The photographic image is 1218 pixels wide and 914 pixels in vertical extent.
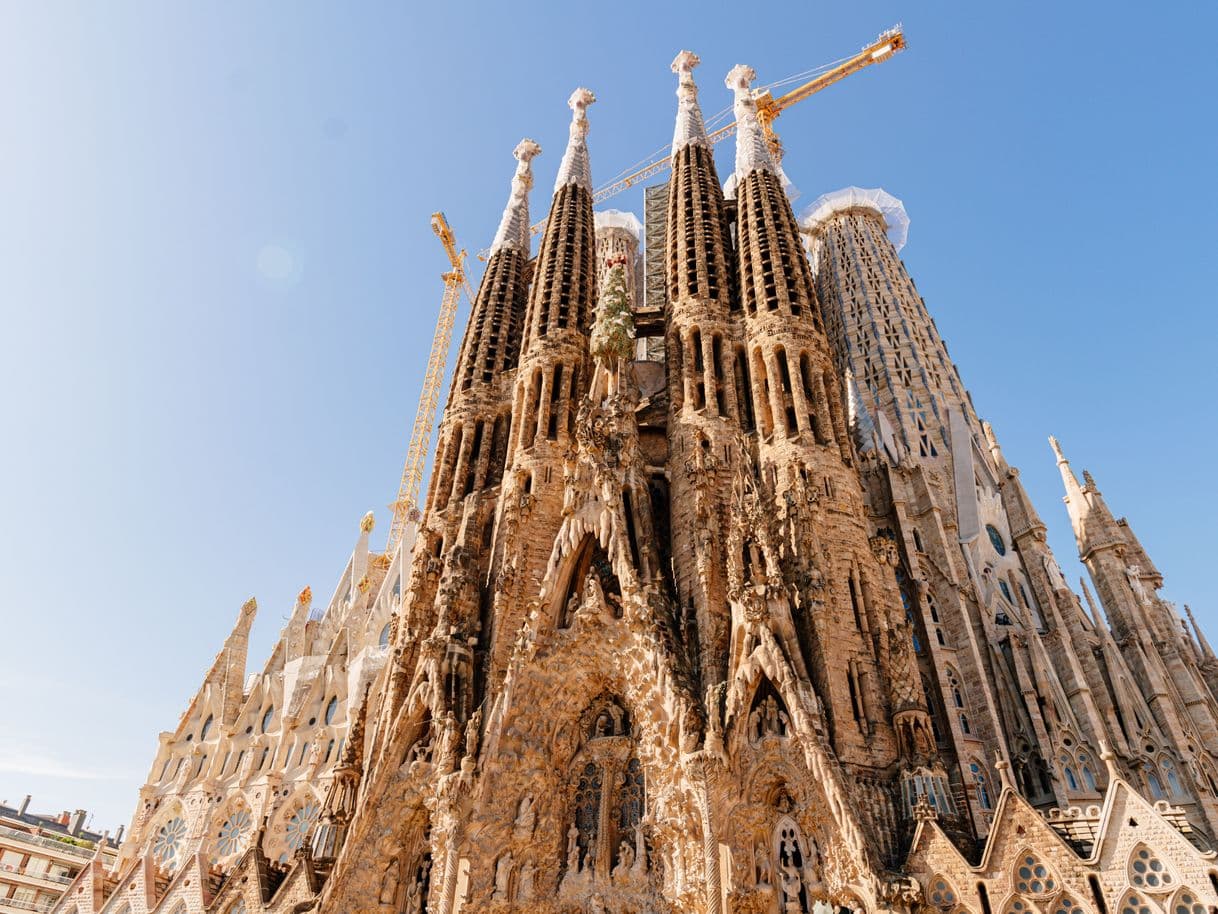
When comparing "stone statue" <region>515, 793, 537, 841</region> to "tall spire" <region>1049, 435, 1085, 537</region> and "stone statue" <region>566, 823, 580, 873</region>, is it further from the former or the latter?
"tall spire" <region>1049, 435, 1085, 537</region>

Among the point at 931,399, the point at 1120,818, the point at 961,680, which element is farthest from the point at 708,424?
the point at 1120,818

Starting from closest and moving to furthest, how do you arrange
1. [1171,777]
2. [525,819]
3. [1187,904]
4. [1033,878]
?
[1187,904] → [1033,878] → [525,819] → [1171,777]

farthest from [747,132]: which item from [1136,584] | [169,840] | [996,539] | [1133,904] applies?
[169,840]

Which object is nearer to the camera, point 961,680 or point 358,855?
point 358,855

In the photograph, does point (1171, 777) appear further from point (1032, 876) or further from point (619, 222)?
point (619, 222)

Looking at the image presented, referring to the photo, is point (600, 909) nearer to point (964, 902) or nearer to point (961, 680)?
point (964, 902)

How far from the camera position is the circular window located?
2608cm

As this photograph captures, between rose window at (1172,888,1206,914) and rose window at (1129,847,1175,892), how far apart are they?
208mm

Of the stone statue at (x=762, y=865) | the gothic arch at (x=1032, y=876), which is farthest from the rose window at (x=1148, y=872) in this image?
the stone statue at (x=762, y=865)

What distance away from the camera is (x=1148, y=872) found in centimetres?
1327

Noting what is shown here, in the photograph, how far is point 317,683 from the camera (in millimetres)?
31047

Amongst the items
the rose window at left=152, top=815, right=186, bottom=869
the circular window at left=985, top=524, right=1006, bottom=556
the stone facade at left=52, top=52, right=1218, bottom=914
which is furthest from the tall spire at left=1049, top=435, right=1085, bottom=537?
the rose window at left=152, top=815, right=186, bottom=869

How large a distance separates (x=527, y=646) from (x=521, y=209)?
73.8ft

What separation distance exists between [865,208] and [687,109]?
34.3 feet
